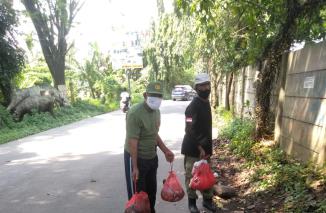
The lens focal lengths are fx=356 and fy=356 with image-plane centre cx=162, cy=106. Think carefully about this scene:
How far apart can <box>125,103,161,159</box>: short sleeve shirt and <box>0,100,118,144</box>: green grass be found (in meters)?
9.96

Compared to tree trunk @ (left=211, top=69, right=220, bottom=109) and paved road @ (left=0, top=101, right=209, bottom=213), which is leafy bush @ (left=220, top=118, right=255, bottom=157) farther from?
tree trunk @ (left=211, top=69, right=220, bottom=109)

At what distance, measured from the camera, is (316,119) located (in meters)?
5.38

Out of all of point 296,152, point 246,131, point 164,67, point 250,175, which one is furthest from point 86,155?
point 164,67

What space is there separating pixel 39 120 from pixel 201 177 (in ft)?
46.5

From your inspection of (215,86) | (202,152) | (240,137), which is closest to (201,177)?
(202,152)

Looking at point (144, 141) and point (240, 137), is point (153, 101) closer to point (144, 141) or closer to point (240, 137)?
point (144, 141)

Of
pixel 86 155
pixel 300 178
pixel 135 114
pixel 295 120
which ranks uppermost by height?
pixel 135 114

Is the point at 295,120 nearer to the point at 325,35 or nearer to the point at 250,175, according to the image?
the point at 250,175

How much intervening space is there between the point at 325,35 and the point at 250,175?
10.0 feet

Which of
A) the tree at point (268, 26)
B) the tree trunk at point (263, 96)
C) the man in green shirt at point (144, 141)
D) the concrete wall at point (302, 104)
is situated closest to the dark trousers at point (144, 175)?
the man in green shirt at point (144, 141)

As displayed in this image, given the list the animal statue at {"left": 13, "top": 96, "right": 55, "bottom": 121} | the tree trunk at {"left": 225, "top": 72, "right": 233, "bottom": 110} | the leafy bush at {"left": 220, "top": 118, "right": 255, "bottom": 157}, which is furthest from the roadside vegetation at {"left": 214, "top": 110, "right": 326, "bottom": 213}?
the animal statue at {"left": 13, "top": 96, "right": 55, "bottom": 121}

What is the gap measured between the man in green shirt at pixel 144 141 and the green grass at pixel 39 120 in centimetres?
985

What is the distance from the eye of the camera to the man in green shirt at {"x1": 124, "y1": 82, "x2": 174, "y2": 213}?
412 centimetres

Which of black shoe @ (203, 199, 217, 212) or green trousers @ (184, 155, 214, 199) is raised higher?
green trousers @ (184, 155, 214, 199)
